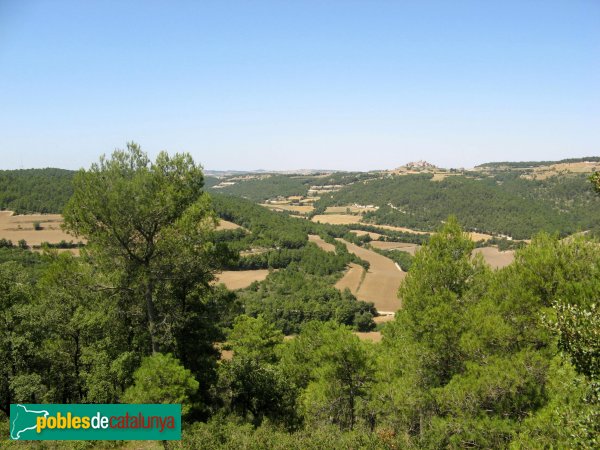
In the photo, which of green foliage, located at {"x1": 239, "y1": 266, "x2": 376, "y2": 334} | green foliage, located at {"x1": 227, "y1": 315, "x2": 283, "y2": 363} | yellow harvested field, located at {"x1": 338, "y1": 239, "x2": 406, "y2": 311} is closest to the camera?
green foliage, located at {"x1": 227, "y1": 315, "x2": 283, "y2": 363}

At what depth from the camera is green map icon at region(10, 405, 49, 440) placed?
1252 centimetres

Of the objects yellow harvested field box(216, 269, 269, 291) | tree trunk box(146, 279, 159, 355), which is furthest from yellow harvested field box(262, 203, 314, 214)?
tree trunk box(146, 279, 159, 355)

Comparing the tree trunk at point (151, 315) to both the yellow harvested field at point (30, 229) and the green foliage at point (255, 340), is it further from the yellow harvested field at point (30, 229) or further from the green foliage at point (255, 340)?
the yellow harvested field at point (30, 229)

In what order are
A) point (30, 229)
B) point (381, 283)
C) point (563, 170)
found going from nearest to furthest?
point (30, 229) → point (381, 283) → point (563, 170)

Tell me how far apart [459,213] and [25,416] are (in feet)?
496

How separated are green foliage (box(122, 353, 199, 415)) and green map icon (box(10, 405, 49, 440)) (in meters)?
3.11

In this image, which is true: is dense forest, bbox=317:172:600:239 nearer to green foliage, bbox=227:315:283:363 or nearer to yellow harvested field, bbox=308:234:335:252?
yellow harvested field, bbox=308:234:335:252

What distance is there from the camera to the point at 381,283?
2904 inches

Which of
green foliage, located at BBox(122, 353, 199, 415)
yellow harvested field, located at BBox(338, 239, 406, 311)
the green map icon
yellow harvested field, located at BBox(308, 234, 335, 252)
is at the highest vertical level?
green foliage, located at BBox(122, 353, 199, 415)

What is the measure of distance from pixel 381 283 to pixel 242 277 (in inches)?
1027

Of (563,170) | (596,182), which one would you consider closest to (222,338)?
(596,182)

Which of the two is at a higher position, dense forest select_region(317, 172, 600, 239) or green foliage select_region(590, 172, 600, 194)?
green foliage select_region(590, 172, 600, 194)

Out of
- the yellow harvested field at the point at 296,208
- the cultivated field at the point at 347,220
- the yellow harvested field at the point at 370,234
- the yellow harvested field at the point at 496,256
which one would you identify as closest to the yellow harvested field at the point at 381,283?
the yellow harvested field at the point at 496,256

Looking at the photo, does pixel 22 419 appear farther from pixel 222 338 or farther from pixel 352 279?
pixel 352 279
